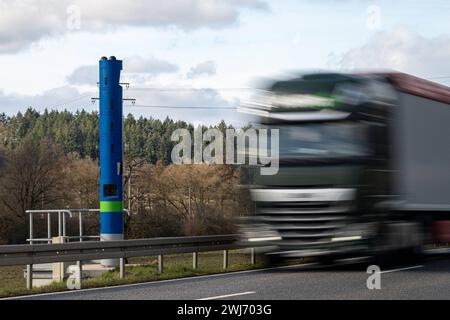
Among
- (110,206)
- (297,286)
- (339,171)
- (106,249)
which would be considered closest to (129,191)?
(110,206)

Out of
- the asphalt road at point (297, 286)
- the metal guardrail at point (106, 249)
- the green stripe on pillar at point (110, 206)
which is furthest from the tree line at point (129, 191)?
the asphalt road at point (297, 286)

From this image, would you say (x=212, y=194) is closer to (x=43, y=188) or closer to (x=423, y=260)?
(x=43, y=188)

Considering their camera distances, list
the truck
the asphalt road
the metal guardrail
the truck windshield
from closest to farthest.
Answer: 1. the asphalt road
2. the truck
3. the truck windshield
4. the metal guardrail

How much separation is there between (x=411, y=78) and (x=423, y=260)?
380cm

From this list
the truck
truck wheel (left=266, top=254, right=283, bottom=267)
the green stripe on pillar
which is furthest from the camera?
the green stripe on pillar

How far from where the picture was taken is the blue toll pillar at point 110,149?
2647 cm

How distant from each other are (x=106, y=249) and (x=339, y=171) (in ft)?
17.4

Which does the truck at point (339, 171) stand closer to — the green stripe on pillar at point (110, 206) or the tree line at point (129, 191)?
the green stripe on pillar at point (110, 206)

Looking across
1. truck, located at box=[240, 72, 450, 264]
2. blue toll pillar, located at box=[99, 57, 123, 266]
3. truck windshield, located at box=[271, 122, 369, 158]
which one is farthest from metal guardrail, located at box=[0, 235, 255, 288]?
blue toll pillar, located at box=[99, 57, 123, 266]

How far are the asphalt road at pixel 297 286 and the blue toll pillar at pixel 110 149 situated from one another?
9017mm

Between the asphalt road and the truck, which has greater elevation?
the truck

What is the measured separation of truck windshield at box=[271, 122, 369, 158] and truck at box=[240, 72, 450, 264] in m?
0.02

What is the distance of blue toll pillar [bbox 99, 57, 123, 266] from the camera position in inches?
1042

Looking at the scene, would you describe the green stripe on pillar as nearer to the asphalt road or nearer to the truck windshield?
the asphalt road
